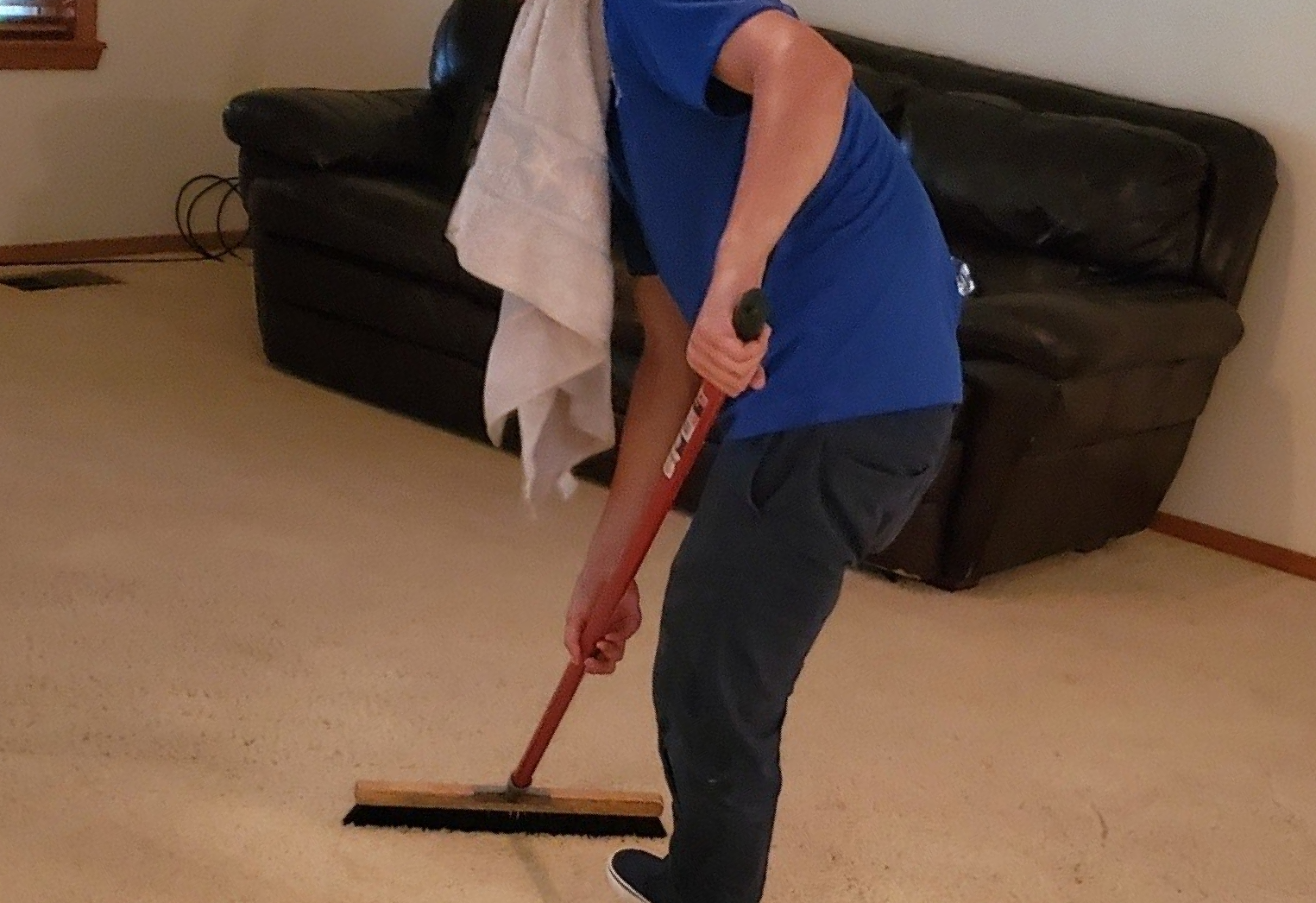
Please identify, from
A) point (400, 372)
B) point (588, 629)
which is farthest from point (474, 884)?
point (400, 372)

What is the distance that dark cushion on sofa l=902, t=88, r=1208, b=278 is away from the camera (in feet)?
10.3

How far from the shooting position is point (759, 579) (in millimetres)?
1339

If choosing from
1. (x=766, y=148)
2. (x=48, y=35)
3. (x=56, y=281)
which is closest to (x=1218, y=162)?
(x=766, y=148)

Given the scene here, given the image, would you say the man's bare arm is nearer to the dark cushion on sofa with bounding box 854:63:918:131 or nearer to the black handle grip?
the black handle grip

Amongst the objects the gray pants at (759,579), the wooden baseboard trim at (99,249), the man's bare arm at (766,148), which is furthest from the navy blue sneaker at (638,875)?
the wooden baseboard trim at (99,249)

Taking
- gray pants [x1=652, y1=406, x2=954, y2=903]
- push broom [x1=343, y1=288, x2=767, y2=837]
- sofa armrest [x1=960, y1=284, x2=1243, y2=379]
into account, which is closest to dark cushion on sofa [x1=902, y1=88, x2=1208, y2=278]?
sofa armrest [x1=960, y1=284, x2=1243, y2=379]

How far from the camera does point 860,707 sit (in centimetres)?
230

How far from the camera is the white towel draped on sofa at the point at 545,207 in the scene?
4.53 feet

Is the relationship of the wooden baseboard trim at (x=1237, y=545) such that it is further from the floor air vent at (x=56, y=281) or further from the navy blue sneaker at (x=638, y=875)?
the floor air vent at (x=56, y=281)

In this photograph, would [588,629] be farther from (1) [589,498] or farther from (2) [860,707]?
(1) [589,498]

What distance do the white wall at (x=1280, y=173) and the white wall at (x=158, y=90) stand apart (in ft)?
6.72

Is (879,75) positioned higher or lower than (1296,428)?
higher

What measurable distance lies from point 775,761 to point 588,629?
0.82 feet

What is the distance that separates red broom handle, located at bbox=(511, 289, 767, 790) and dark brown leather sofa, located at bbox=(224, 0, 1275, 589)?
3.95ft
